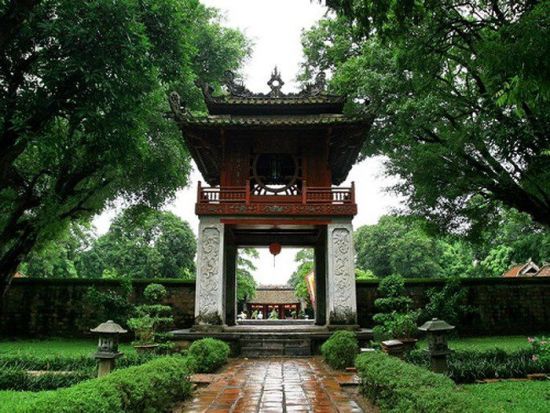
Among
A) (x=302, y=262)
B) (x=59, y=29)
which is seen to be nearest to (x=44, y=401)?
(x=59, y=29)

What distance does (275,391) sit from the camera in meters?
6.71

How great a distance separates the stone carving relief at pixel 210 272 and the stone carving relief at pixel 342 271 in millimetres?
3170

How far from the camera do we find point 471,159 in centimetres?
1138

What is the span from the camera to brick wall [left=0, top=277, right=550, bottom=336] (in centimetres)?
1545

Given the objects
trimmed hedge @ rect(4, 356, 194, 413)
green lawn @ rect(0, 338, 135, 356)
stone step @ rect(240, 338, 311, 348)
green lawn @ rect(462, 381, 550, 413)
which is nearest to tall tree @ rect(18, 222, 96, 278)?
green lawn @ rect(0, 338, 135, 356)

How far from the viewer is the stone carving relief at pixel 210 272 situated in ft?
39.2

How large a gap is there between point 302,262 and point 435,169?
953 inches

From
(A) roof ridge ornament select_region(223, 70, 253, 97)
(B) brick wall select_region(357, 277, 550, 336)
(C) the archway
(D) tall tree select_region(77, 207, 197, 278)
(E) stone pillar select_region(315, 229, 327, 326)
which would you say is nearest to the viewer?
(A) roof ridge ornament select_region(223, 70, 253, 97)

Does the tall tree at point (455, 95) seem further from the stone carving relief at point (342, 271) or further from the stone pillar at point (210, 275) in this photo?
the stone pillar at point (210, 275)

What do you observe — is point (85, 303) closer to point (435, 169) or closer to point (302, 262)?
point (435, 169)

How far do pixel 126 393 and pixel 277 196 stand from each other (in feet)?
29.9

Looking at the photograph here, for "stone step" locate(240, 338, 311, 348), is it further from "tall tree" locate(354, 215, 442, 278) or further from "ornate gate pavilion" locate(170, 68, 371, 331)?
"tall tree" locate(354, 215, 442, 278)

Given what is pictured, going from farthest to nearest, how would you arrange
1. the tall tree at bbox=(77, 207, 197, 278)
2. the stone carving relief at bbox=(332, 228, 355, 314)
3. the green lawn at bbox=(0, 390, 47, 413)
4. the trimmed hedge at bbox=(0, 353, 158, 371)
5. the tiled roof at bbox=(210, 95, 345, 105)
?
the tall tree at bbox=(77, 207, 197, 278), the tiled roof at bbox=(210, 95, 345, 105), the stone carving relief at bbox=(332, 228, 355, 314), the trimmed hedge at bbox=(0, 353, 158, 371), the green lawn at bbox=(0, 390, 47, 413)

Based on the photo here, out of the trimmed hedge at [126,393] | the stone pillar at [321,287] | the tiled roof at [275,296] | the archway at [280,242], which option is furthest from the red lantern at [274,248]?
the tiled roof at [275,296]
